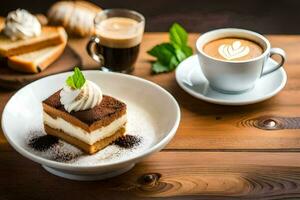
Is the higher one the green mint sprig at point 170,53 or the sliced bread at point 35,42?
the green mint sprig at point 170,53

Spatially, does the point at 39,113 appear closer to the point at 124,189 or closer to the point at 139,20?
the point at 124,189

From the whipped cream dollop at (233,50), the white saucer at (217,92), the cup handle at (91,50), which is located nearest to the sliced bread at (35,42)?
the cup handle at (91,50)

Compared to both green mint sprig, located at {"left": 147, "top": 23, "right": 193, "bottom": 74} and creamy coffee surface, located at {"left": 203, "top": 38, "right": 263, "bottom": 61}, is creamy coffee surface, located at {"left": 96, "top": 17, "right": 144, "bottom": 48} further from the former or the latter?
creamy coffee surface, located at {"left": 203, "top": 38, "right": 263, "bottom": 61}

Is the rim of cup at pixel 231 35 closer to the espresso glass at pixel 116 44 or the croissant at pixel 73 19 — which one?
the espresso glass at pixel 116 44

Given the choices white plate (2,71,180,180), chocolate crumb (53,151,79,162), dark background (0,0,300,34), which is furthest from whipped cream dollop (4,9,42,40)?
Result: dark background (0,0,300,34)

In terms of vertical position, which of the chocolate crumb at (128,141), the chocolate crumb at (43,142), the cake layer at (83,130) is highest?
the cake layer at (83,130)
